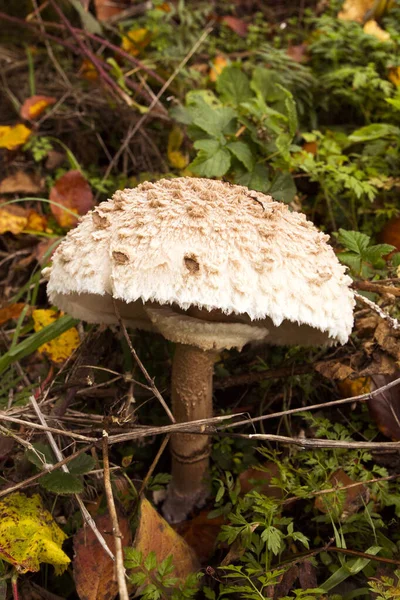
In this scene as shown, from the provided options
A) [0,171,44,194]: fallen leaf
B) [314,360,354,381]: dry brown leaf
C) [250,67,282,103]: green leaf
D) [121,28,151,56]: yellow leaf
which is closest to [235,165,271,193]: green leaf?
[250,67,282,103]: green leaf

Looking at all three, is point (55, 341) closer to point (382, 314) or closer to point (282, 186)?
point (282, 186)

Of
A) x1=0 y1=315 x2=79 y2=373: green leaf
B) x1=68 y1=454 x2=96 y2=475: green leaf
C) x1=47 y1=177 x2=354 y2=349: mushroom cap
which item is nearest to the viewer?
x1=47 y1=177 x2=354 y2=349: mushroom cap

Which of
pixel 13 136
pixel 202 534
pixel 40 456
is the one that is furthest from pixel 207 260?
pixel 13 136

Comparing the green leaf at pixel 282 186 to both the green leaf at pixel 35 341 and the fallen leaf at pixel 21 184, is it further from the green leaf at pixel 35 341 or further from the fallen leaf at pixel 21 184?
the fallen leaf at pixel 21 184

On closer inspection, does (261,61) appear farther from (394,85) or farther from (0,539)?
(0,539)

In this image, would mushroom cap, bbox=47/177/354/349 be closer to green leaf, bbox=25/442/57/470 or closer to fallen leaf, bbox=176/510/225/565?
green leaf, bbox=25/442/57/470
